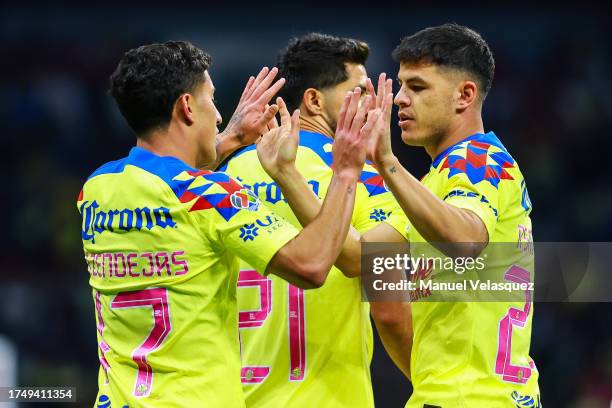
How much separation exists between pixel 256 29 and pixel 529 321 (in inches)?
326

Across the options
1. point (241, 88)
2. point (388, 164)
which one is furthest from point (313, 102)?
point (241, 88)

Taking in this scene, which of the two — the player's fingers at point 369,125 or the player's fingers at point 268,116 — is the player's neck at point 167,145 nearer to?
the player's fingers at point 268,116

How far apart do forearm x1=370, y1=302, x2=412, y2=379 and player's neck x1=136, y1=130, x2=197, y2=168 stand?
145 centimetres

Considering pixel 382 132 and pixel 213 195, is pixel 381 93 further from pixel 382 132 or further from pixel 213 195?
pixel 213 195

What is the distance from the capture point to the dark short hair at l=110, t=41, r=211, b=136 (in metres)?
4.04

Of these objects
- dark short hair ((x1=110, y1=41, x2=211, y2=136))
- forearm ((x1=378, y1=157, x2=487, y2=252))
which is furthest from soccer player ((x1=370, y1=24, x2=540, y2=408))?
dark short hair ((x1=110, y1=41, x2=211, y2=136))

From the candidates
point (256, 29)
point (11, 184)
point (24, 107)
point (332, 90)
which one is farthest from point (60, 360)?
point (332, 90)

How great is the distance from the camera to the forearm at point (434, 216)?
3922 millimetres

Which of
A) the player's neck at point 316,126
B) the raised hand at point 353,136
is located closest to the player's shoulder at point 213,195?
the raised hand at point 353,136

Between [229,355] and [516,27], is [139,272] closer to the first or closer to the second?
[229,355]

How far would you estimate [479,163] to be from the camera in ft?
14.0

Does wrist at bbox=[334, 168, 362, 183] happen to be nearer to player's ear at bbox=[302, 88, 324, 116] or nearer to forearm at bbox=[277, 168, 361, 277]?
forearm at bbox=[277, 168, 361, 277]

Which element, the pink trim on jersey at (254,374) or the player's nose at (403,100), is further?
the pink trim on jersey at (254,374)

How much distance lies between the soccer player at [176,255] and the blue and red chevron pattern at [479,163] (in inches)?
18.9
